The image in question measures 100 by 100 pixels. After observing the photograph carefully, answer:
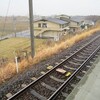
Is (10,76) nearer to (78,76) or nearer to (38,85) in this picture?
(38,85)

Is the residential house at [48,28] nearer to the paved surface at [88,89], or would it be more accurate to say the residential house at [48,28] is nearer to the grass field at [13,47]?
the grass field at [13,47]

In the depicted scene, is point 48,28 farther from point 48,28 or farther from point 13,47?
point 13,47

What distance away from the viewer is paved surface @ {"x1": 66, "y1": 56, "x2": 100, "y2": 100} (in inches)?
276

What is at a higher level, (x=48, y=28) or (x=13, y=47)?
(x=48, y=28)

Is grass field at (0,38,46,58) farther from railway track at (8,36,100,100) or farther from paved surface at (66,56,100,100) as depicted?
paved surface at (66,56,100,100)

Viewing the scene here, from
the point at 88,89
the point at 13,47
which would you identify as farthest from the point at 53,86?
the point at 13,47

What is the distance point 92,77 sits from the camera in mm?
9344

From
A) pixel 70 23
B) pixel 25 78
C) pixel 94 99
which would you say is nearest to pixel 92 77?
pixel 94 99

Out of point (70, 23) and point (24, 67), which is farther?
point (70, 23)

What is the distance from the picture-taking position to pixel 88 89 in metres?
7.75

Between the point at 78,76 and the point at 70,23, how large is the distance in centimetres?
5537

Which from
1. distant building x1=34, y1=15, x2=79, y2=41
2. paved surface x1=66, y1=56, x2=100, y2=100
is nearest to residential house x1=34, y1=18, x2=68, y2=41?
distant building x1=34, y1=15, x2=79, y2=41

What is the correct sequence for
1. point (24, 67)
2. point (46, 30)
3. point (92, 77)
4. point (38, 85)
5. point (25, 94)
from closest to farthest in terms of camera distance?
point (25, 94)
point (38, 85)
point (92, 77)
point (24, 67)
point (46, 30)

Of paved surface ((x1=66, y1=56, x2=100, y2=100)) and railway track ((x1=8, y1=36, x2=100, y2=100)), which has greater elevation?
paved surface ((x1=66, y1=56, x2=100, y2=100))
